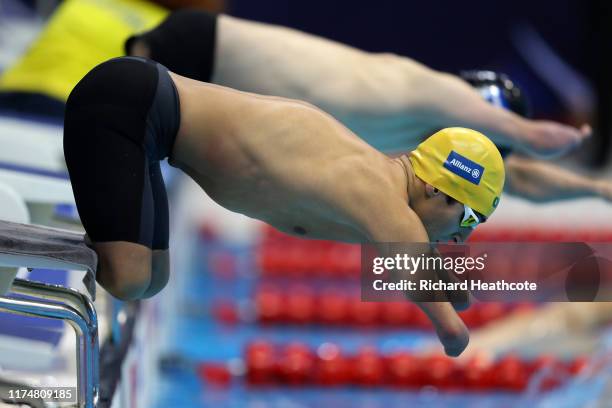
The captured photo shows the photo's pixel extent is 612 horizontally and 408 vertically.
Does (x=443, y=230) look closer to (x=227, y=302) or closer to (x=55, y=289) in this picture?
(x=55, y=289)

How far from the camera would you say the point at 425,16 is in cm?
813

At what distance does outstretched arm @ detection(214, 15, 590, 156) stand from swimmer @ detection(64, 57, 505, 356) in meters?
0.64

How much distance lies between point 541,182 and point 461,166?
45.2 inches

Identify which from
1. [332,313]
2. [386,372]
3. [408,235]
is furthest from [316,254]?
[408,235]

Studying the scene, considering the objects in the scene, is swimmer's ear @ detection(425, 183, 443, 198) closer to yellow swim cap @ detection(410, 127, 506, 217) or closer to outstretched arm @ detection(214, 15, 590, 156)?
yellow swim cap @ detection(410, 127, 506, 217)

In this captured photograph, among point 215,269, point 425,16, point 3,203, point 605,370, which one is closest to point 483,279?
point 3,203

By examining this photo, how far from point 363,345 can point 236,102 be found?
284 centimetres

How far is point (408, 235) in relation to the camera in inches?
76.7

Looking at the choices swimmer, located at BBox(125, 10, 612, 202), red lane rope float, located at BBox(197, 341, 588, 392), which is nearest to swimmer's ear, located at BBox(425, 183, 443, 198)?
swimmer, located at BBox(125, 10, 612, 202)

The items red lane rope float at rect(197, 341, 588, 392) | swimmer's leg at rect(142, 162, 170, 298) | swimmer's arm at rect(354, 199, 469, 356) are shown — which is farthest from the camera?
red lane rope float at rect(197, 341, 588, 392)

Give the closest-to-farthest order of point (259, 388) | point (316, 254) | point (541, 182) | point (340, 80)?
point (340, 80), point (541, 182), point (259, 388), point (316, 254)

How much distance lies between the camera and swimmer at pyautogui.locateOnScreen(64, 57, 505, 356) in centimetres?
202

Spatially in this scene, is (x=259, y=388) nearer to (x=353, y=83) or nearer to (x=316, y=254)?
(x=353, y=83)

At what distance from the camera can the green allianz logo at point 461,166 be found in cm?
202
